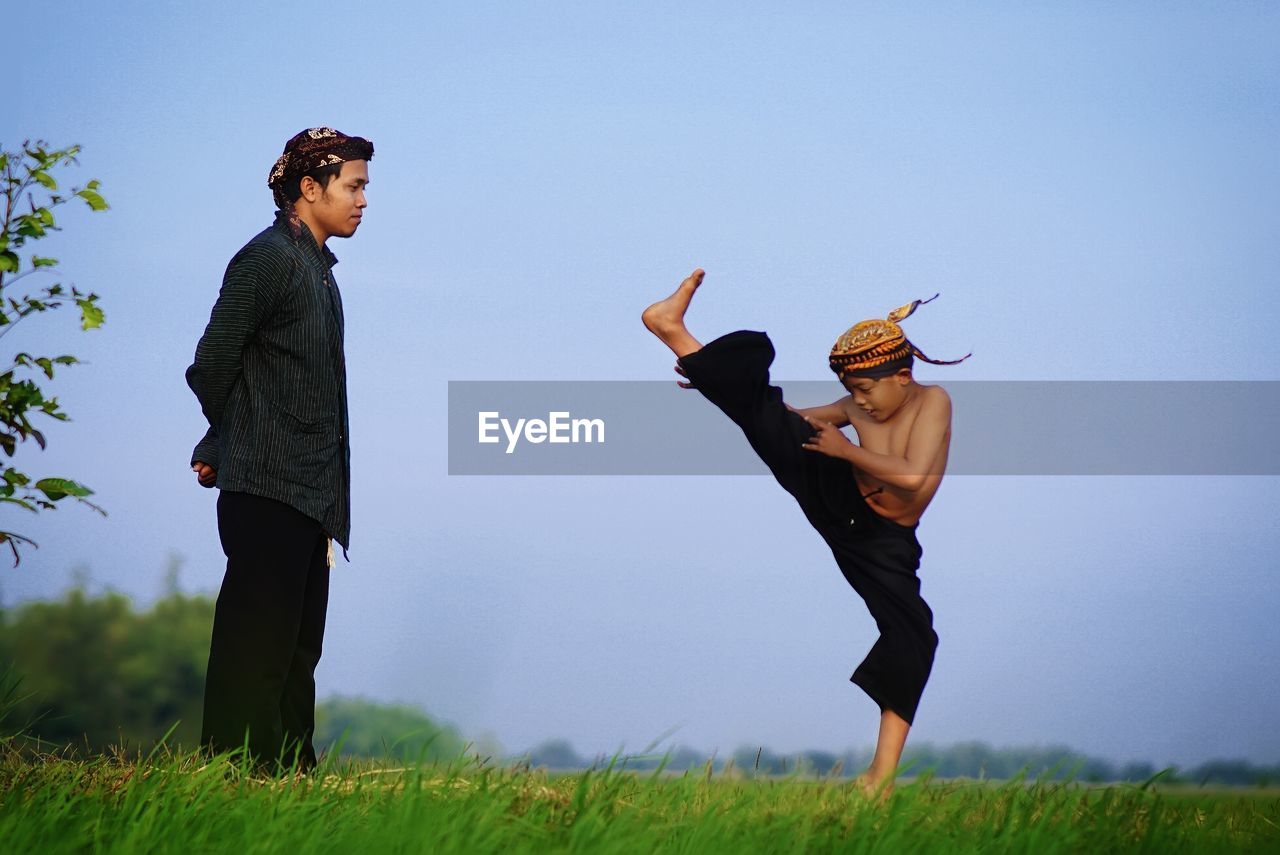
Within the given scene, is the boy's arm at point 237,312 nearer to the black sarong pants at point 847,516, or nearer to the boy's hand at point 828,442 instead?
the black sarong pants at point 847,516

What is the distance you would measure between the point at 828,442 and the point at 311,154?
214cm

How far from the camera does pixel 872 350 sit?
4699mm

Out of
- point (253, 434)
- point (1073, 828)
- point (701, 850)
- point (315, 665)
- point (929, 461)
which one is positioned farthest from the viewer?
point (315, 665)

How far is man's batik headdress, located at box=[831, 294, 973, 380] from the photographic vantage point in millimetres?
4703

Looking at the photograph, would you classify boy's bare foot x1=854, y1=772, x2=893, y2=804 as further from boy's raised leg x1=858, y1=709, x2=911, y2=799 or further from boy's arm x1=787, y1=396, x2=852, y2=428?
boy's arm x1=787, y1=396, x2=852, y2=428

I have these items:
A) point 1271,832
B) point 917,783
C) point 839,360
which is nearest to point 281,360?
point 839,360

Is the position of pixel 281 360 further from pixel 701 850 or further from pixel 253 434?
pixel 701 850

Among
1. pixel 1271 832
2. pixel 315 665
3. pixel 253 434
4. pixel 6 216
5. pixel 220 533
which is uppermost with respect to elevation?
pixel 6 216

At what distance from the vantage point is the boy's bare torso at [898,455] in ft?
15.6

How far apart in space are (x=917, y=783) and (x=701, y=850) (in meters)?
0.91

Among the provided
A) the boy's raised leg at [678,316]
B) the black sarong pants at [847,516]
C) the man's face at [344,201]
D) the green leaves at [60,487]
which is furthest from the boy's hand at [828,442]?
the green leaves at [60,487]

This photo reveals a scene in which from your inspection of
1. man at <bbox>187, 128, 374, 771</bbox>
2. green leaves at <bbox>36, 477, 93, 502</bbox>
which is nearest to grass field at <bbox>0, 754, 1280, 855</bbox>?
man at <bbox>187, 128, 374, 771</bbox>

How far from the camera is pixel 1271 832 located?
4.74 meters

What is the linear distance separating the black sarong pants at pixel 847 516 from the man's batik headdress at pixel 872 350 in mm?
229
